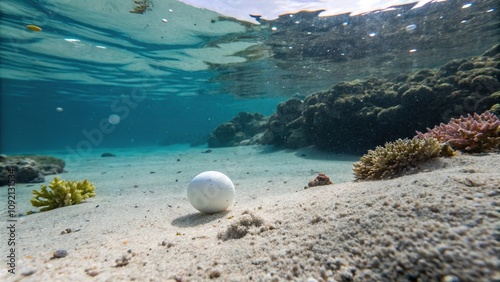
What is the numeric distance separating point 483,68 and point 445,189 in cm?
1130

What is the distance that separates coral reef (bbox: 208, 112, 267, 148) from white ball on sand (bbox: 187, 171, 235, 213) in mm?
22219

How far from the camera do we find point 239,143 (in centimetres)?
2659

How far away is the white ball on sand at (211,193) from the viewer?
4648 millimetres

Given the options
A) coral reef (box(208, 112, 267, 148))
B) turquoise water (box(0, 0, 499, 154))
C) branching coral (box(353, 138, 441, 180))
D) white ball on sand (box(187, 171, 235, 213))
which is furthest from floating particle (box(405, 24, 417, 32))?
white ball on sand (box(187, 171, 235, 213))

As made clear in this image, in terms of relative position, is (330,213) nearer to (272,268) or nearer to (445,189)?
(272,268)

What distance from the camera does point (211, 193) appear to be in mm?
4648

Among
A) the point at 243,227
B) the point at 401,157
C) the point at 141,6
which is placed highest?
the point at 141,6

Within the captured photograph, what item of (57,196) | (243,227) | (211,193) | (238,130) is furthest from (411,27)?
(57,196)

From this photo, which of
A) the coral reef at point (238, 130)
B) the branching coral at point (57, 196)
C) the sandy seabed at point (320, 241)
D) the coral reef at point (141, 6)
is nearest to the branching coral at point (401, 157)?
the sandy seabed at point (320, 241)

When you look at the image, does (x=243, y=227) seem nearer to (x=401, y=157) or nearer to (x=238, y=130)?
(x=401, y=157)

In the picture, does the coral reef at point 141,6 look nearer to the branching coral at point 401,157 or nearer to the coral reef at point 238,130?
the branching coral at point 401,157

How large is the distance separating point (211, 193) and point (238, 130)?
2472 cm

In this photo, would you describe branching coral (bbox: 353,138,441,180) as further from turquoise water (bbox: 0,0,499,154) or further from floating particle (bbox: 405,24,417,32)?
floating particle (bbox: 405,24,417,32)

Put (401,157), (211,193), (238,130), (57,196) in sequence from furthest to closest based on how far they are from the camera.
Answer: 1. (238,130)
2. (57,196)
3. (211,193)
4. (401,157)
